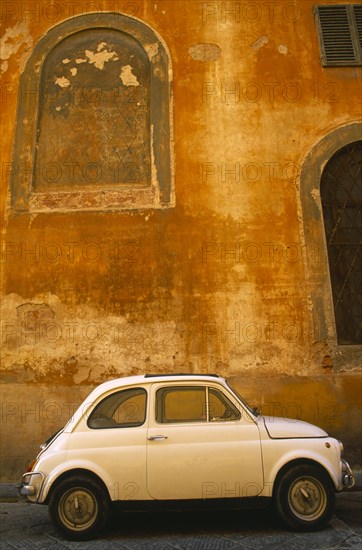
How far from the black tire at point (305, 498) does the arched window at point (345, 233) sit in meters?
3.20

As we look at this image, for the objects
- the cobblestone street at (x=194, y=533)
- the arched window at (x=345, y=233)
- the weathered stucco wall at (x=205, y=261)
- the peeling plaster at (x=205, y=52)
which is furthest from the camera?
the peeling plaster at (x=205, y=52)

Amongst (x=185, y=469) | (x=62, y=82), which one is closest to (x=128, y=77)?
(x=62, y=82)

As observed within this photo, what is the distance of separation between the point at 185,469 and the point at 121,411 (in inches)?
32.7

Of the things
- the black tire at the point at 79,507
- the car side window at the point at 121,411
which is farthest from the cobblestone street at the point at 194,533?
the car side window at the point at 121,411

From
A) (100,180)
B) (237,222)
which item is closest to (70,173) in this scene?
(100,180)

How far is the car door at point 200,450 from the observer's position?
4301 millimetres

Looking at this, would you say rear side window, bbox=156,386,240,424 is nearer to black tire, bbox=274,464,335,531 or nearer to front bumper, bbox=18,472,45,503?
black tire, bbox=274,464,335,531

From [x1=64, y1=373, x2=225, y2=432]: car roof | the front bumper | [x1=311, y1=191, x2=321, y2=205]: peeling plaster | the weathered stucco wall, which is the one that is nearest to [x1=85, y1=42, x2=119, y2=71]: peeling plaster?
the weathered stucco wall

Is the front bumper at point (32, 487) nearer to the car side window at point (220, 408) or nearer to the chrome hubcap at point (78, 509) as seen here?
the chrome hubcap at point (78, 509)

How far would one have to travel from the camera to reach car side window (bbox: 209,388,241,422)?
4.55 metres

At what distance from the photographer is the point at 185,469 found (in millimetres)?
4320

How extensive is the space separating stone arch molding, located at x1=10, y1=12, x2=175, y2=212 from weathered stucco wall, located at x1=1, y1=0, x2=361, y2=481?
20 centimetres

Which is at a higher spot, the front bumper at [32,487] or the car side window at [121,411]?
the car side window at [121,411]

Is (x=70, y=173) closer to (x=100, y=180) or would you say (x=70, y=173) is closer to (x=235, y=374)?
(x=100, y=180)
